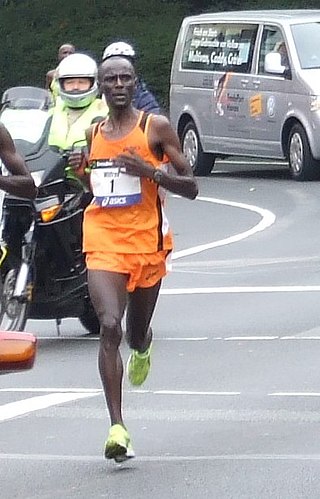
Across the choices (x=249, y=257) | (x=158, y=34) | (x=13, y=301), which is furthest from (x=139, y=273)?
(x=158, y=34)

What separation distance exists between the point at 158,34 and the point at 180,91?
10.1 m

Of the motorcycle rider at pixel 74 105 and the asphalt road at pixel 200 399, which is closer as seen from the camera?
the asphalt road at pixel 200 399

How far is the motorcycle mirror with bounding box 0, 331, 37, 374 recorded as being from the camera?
524 cm

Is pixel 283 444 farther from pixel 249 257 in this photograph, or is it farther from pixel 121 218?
pixel 249 257

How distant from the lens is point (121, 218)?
26.8ft

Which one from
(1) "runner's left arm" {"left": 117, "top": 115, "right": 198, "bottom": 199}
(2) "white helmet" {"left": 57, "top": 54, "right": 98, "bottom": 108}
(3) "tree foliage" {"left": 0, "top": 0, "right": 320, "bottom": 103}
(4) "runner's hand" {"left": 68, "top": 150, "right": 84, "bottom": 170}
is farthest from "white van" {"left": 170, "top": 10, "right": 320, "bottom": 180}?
(1) "runner's left arm" {"left": 117, "top": 115, "right": 198, "bottom": 199}

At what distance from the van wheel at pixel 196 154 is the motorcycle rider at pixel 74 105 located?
1427cm

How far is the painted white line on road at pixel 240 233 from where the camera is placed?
56.2 ft

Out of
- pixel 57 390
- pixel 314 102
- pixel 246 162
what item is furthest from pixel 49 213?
pixel 246 162

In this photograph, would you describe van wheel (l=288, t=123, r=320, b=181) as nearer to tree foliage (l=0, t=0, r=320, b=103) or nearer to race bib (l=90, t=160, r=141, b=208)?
tree foliage (l=0, t=0, r=320, b=103)

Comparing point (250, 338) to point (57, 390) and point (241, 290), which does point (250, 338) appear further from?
point (241, 290)

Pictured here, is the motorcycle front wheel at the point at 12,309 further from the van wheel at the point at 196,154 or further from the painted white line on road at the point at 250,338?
the van wheel at the point at 196,154

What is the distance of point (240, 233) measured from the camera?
60.3ft

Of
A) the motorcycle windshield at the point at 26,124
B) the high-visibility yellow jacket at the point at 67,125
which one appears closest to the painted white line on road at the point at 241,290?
the motorcycle windshield at the point at 26,124
